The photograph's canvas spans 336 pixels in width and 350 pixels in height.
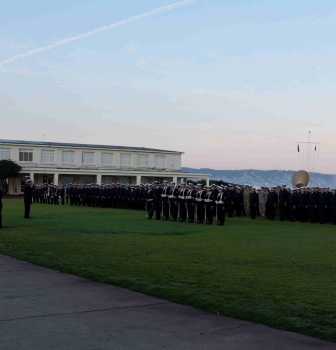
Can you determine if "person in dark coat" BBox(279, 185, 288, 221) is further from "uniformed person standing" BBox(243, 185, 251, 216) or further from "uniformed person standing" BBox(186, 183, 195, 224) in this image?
"uniformed person standing" BBox(186, 183, 195, 224)

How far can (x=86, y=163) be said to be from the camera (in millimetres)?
74062

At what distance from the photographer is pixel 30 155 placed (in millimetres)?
70000

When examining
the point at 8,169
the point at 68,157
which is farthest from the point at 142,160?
the point at 8,169

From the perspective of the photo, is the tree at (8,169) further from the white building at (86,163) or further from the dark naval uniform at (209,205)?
the dark naval uniform at (209,205)

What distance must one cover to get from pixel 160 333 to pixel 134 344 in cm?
51

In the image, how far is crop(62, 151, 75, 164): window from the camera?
72562 millimetres

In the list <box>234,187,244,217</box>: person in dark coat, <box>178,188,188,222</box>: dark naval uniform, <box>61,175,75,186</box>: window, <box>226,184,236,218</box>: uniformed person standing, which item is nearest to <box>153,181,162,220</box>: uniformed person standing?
<box>178,188,188,222</box>: dark naval uniform

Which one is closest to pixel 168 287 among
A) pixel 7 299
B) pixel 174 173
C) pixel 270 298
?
pixel 270 298

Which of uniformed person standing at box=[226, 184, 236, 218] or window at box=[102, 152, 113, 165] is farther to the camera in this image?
window at box=[102, 152, 113, 165]

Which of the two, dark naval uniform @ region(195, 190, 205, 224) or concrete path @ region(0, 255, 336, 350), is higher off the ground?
dark naval uniform @ region(195, 190, 205, 224)

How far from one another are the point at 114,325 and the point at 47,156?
66219 millimetres

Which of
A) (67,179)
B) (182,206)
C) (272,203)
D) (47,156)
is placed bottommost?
(182,206)

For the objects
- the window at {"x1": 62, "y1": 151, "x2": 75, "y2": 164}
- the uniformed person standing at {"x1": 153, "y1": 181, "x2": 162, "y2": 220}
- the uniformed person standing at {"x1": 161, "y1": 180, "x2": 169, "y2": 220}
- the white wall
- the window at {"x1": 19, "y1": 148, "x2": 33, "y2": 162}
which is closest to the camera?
the uniformed person standing at {"x1": 161, "y1": 180, "x2": 169, "y2": 220}

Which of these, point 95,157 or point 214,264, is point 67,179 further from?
point 214,264
